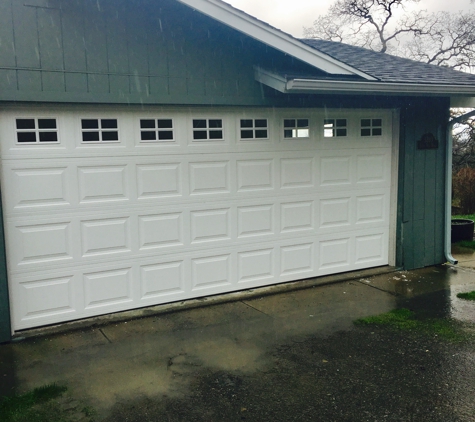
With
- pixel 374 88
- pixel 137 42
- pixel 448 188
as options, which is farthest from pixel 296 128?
pixel 448 188

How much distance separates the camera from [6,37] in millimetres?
4887

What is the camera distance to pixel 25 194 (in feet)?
17.1

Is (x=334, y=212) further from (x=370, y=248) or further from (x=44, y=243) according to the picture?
(x=44, y=243)

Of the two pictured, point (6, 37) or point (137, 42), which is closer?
point (6, 37)

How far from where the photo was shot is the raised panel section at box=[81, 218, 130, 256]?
18.3 ft

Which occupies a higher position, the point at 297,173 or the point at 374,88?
the point at 374,88

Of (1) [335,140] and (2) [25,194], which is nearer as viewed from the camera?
(2) [25,194]

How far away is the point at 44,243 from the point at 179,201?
1.61 metres

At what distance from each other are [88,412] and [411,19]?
26201mm

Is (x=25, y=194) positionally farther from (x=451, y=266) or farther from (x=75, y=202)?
(x=451, y=266)

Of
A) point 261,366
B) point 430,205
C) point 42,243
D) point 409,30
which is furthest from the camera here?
point 409,30

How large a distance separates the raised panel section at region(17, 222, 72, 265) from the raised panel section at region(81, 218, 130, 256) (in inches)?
7.6

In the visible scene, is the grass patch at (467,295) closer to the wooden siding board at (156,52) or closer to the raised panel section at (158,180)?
the raised panel section at (158,180)

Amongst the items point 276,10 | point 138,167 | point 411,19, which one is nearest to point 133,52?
point 138,167
